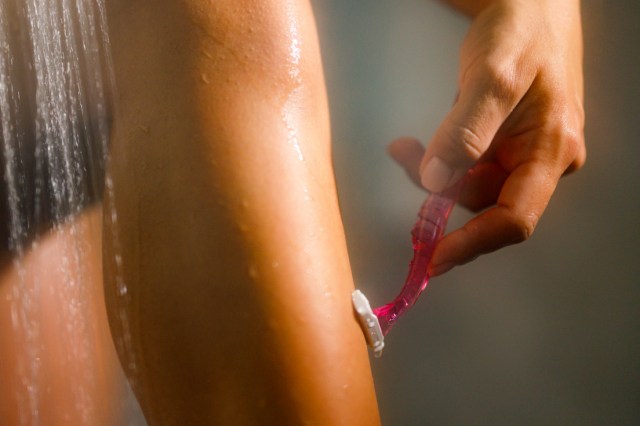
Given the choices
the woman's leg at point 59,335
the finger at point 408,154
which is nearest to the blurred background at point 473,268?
the finger at point 408,154

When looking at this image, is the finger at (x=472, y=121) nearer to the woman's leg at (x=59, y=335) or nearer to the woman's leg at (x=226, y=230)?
the woman's leg at (x=226, y=230)

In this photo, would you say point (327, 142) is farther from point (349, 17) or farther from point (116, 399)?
point (349, 17)

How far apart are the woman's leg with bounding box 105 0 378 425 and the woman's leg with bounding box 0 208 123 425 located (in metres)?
0.14

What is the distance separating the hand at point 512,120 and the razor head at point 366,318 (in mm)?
140

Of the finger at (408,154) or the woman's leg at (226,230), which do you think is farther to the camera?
the finger at (408,154)

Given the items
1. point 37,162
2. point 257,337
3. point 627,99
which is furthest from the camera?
point 627,99

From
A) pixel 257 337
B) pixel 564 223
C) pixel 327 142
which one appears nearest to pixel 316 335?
pixel 257 337

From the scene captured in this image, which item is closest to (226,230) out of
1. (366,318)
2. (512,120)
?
(366,318)

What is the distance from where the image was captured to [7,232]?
0.51 m

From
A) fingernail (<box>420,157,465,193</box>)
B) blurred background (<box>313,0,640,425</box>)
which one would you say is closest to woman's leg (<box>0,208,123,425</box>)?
fingernail (<box>420,157,465,193</box>)

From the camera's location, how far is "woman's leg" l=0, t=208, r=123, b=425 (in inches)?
20.4

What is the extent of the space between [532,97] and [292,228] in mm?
317

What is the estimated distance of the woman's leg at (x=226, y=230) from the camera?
1.24 feet

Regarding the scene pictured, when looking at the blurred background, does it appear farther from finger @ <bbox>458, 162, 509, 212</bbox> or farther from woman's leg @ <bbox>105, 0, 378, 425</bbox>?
woman's leg @ <bbox>105, 0, 378, 425</bbox>
